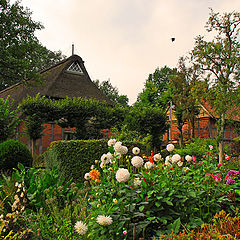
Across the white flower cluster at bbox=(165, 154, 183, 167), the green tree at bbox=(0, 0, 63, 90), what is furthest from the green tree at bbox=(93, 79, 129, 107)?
the white flower cluster at bbox=(165, 154, 183, 167)

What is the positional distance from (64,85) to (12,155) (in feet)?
42.4

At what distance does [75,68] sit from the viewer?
74.1ft

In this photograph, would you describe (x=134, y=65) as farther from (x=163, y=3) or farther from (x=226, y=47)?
(x=226, y=47)

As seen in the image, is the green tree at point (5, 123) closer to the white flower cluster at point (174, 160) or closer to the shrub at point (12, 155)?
the shrub at point (12, 155)

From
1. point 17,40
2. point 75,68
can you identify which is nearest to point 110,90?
point 75,68

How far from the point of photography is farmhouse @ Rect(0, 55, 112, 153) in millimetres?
16562

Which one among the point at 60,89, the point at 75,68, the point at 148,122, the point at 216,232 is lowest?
the point at 216,232

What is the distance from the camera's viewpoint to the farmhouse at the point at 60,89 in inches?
652

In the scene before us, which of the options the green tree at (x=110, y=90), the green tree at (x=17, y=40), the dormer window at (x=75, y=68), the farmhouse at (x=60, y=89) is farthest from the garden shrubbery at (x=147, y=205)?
the green tree at (x=110, y=90)

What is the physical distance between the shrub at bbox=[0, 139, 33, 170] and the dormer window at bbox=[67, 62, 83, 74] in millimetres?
14959

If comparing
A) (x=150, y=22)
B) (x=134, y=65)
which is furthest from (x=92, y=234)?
(x=134, y=65)

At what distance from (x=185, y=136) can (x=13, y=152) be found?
18.1 meters

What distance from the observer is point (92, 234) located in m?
2.47

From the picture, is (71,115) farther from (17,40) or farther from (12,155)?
(17,40)
